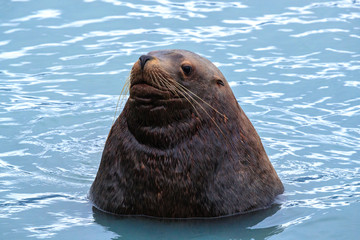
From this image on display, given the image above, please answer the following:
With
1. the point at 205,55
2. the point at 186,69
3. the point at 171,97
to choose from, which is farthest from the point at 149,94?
the point at 205,55

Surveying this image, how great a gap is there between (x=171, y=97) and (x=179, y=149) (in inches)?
17.0

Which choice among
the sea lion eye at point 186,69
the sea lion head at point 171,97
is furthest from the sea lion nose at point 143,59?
the sea lion eye at point 186,69

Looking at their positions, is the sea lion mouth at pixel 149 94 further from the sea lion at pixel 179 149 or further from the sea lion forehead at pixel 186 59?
the sea lion forehead at pixel 186 59

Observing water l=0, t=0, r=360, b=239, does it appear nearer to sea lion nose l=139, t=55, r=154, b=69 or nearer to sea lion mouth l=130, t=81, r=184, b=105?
sea lion mouth l=130, t=81, r=184, b=105

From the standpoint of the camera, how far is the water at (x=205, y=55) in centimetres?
699

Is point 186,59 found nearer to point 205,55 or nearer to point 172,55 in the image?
point 172,55

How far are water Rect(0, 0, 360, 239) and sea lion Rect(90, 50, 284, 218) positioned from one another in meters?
0.15

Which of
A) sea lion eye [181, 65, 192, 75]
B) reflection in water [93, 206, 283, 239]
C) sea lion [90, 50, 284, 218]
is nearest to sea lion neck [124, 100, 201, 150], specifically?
sea lion [90, 50, 284, 218]

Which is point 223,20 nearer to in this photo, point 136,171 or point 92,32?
point 92,32

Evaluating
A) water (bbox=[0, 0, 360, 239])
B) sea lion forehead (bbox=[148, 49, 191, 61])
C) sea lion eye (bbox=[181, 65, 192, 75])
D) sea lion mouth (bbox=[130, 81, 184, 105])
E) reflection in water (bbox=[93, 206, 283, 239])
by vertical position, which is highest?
sea lion forehead (bbox=[148, 49, 191, 61])

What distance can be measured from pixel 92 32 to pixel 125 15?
→ 2.87ft

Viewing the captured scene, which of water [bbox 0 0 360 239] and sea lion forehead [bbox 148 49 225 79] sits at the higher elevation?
sea lion forehead [bbox 148 49 225 79]

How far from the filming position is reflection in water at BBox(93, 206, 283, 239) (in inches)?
264

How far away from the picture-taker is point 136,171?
6875mm
